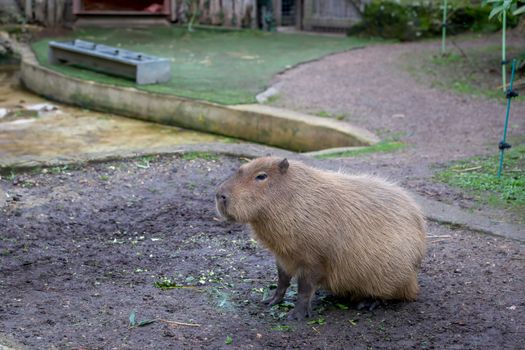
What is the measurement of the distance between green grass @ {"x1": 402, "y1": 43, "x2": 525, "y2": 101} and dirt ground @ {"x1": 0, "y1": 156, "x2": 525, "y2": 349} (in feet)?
15.9

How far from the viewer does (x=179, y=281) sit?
427 cm

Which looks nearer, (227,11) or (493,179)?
(493,179)

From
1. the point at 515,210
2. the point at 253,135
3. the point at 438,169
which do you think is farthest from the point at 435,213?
the point at 253,135

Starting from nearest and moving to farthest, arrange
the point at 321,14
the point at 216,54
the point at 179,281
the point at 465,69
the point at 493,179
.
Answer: the point at 179,281, the point at 493,179, the point at 465,69, the point at 216,54, the point at 321,14

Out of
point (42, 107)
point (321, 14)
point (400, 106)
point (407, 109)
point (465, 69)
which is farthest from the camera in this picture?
point (321, 14)

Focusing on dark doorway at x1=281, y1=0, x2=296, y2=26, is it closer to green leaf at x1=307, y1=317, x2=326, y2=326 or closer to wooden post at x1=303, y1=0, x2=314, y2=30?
wooden post at x1=303, y1=0, x2=314, y2=30

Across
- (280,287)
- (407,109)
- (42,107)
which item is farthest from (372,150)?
(42,107)

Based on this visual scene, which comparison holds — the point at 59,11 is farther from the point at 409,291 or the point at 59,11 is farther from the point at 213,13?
the point at 409,291

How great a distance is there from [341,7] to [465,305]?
1148cm

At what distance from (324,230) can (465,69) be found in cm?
750

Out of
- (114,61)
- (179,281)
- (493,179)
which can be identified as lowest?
(179,281)

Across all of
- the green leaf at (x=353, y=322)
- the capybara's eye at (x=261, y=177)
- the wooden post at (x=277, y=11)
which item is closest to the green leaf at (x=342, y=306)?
the green leaf at (x=353, y=322)

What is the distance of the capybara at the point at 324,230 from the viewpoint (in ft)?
12.1

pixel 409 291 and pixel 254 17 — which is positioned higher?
pixel 254 17
